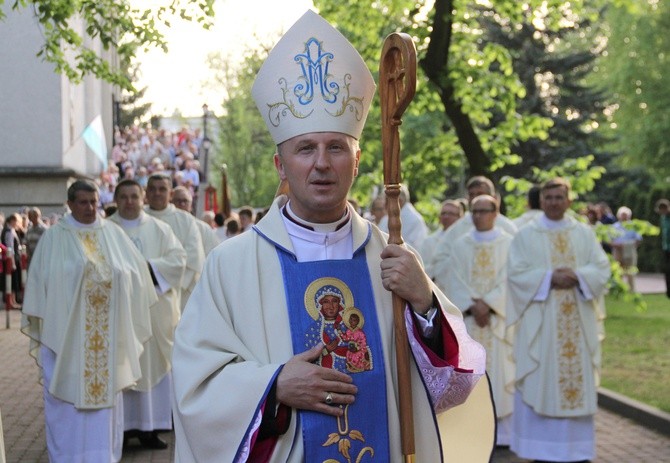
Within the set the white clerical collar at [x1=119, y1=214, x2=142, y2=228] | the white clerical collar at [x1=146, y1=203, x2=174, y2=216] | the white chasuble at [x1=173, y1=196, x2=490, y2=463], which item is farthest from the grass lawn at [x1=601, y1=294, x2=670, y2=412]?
the white chasuble at [x1=173, y1=196, x2=490, y2=463]

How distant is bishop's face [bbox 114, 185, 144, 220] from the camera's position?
11.4 m

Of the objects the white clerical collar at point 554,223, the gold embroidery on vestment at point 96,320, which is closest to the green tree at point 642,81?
the white clerical collar at point 554,223

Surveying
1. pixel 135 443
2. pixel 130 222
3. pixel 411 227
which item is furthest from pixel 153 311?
pixel 411 227

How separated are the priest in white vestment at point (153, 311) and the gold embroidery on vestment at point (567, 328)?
343 centimetres

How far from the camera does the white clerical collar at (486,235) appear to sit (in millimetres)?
Answer: 12117

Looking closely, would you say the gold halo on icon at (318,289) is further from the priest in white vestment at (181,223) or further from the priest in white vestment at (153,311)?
the priest in white vestment at (181,223)

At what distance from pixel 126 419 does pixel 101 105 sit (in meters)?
29.1

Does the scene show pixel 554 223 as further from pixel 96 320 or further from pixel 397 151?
pixel 397 151

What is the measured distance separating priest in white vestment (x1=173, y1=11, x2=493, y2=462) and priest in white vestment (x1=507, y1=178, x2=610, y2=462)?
6167mm

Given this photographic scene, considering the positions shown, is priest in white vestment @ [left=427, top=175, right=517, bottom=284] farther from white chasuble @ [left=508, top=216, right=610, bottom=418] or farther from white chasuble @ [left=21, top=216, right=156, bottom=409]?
white chasuble @ [left=21, top=216, right=156, bottom=409]

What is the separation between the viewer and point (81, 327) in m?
10.0

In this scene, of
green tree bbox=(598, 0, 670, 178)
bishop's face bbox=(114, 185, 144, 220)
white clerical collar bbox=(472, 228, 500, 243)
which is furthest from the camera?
green tree bbox=(598, 0, 670, 178)

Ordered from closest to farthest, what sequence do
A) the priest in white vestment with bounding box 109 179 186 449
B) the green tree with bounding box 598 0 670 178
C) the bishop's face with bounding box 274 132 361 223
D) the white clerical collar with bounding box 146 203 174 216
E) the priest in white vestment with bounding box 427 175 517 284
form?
1. the bishop's face with bounding box 274 132 361 223
2. the priest in white vestment with bounding box 109 179 186 449
3. the priest in white vestment with bounding box 427 175 517 284
4. the white clerical collar with bounding box 146 203 174 216
5. the green tree with bounding box 598 0 670 178

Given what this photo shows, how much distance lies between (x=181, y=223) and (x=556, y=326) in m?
4.08
